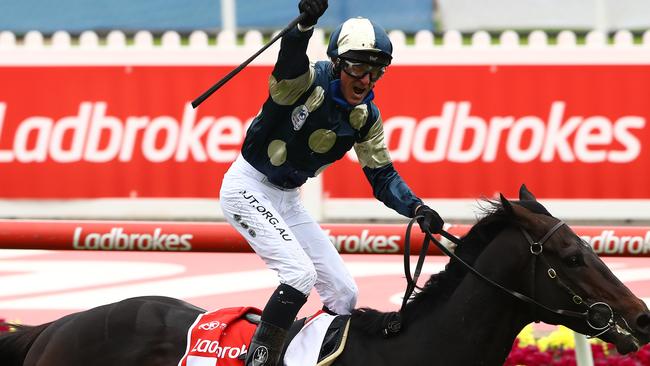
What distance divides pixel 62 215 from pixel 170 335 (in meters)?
7.02

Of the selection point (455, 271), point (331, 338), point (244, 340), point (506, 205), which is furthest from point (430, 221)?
point (244, 340)

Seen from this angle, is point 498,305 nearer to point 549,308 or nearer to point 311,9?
point 549,308

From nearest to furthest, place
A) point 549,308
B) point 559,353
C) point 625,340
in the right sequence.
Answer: point 625,340
point 549,308
point 559,353

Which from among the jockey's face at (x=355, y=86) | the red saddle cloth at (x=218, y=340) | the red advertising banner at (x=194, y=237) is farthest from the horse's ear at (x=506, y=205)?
the red advertising banner at (x=194, y=237)

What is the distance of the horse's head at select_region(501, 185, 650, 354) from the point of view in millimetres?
4258

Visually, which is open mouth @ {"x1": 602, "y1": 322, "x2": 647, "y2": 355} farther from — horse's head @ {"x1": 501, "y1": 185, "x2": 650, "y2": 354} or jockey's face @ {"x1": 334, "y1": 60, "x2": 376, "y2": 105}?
jockey's face @ {"x1": 334, "y1": 60, "x2": 376, "y2": 105}

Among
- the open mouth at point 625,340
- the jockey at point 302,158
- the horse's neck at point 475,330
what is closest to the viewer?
the open mouth at point 625,340

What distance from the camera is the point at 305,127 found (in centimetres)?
473

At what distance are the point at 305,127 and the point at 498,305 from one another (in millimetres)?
1030

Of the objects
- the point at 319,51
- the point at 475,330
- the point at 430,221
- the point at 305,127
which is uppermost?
the point at 319,51

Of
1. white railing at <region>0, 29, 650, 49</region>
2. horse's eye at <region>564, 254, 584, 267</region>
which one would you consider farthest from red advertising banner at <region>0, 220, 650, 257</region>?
white railing at <region>0, 29, 650, 49</region>

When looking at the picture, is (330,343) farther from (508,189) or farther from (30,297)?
(508,189)

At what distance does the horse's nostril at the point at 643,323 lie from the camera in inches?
167

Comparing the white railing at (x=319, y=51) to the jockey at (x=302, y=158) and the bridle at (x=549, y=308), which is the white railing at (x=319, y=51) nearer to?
the jockey at (x=302, y=158)
